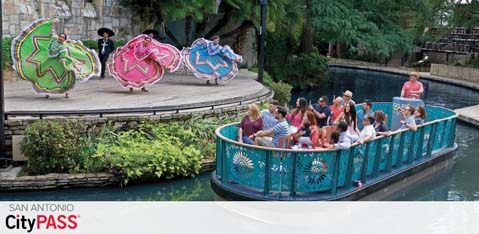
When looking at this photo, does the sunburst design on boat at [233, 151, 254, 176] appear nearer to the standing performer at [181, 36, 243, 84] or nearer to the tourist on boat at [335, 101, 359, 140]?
the tourist on boat at [335, 101, 359, 140]

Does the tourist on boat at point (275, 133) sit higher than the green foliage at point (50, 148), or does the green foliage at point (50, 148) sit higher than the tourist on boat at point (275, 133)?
the tourist on boat at point (275, 133)

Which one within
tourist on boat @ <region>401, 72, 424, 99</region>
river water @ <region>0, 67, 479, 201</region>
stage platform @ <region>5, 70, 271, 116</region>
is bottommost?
river water @ <region>0, 67, 479, 201</region>

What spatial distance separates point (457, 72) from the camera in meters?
35.3

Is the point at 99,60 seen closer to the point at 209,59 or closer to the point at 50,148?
the point at 209,59

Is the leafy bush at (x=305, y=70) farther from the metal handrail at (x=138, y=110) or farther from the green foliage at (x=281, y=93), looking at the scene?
the metal handrail at (x=138, y=110)

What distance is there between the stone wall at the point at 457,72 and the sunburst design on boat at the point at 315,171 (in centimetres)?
2752

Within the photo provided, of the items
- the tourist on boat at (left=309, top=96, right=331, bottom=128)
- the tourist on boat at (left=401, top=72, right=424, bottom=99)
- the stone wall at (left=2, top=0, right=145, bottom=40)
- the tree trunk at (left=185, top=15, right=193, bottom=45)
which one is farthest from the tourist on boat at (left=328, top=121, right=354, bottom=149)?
the tree trunk at (left=185, top=15, right=193, bottom=45)

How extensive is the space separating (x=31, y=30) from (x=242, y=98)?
5291 millimetres

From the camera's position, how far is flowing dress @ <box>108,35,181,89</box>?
1407 cm

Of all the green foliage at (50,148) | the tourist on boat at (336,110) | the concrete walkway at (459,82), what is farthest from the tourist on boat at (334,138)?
the concrete walkway at (459,82)

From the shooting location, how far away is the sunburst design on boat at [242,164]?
334 inches

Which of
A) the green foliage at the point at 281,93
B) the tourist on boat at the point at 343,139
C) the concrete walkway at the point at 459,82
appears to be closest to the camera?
the tourist on boat at the point at 343,139

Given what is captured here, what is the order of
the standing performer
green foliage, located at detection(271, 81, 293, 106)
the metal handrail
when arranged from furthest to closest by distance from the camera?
green foliage, located at detection(271, 81, 293, 106), the standing performer, the metal handrail

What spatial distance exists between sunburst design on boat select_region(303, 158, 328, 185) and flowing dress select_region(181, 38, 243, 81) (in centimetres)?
873
